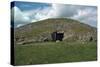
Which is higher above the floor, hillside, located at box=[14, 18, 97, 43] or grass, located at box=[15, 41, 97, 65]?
hillside, located at box=[14, 18, 97, 43]

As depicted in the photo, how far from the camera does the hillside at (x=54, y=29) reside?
2.48m

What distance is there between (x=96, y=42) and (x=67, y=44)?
0.47m

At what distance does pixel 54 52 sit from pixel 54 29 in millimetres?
295

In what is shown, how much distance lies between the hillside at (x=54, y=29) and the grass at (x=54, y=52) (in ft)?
0.24

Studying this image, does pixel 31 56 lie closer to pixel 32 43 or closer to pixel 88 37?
pixel 32 43

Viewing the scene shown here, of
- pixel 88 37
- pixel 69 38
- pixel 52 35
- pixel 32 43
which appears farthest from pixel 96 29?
pixel 32 43

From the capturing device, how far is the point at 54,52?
2.61 m

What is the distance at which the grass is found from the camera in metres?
2.46

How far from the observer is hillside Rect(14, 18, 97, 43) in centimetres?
248

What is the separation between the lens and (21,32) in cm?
246

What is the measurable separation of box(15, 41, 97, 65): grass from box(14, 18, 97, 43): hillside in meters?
0.07

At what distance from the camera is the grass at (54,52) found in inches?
96.7

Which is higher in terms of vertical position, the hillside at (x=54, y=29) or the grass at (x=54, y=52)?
the hillside at (x=54, y=29)
